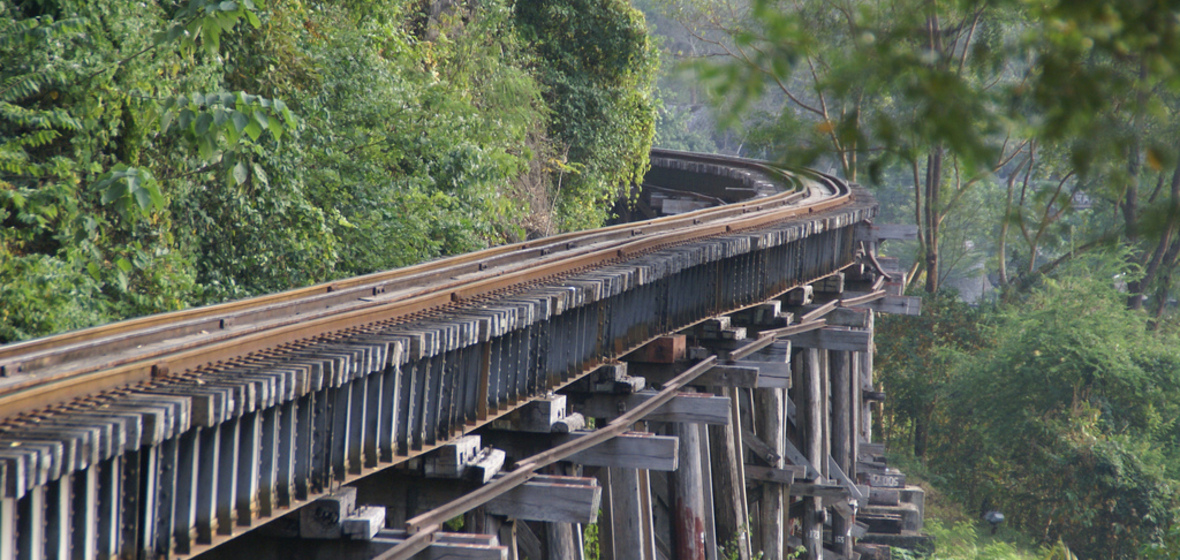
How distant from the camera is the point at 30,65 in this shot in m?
6.11

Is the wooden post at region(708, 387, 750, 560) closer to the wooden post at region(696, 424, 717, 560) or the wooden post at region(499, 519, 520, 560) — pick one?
the wooden post at region(696, 424, 717, 560)

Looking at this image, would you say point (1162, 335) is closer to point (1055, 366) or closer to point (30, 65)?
point (1055, 366)

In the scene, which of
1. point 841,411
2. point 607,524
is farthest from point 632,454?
point 841,411

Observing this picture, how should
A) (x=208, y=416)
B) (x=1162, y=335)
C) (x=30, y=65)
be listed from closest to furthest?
(x=208, y=416) → (x=30, y=65) → (x=1162, y=335)

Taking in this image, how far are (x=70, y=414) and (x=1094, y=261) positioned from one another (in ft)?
94.7

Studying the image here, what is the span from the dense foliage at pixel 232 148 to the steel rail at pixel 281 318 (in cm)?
109

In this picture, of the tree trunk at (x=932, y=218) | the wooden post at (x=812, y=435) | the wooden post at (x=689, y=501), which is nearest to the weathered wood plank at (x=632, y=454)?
the wooden post at (x=689, y=501)

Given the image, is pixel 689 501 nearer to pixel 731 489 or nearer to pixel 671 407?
pixel 671 407

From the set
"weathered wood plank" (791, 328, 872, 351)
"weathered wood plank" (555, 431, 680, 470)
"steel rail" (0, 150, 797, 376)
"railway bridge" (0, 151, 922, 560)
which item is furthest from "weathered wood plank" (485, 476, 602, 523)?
"weathered wood plank" (791, 328, 872, 351)

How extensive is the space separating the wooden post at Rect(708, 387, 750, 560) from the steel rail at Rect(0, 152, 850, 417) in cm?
162

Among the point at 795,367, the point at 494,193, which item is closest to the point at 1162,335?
the point at 795,367

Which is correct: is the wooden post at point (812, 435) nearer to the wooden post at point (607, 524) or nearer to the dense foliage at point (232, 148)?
the dense foliage at point (232, 148)

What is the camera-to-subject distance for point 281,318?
4.43 meters

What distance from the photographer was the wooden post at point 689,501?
707 centimetres
